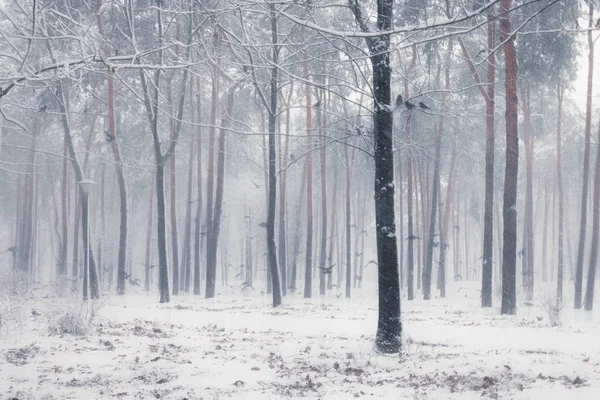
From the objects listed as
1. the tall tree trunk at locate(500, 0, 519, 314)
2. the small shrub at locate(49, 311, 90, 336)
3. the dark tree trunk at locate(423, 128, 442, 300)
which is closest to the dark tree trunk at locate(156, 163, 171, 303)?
the small shrub at locate(49, 311, 90, 336)

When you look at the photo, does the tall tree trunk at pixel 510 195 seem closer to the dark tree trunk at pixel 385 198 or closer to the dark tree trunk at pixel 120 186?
the dark tree trunk at pixel 385 198

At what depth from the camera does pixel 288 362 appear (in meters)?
7.45

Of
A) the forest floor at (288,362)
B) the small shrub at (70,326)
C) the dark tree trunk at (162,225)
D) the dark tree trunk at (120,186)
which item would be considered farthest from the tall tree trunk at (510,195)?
the dark tree trunk at (120,186)

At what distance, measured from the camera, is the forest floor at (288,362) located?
574cm

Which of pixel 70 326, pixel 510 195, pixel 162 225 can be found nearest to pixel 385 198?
pixel 70 326

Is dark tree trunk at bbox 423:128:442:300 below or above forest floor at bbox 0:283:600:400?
above

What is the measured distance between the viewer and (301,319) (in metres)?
13.1

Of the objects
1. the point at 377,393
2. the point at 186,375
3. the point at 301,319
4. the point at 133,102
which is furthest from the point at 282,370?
the point at 133,102

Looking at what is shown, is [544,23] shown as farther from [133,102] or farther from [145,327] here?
[133,102]

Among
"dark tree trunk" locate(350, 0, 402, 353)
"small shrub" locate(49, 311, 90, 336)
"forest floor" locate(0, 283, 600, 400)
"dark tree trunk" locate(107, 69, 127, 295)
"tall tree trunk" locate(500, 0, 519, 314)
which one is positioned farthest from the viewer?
"dark tree trunk" locate(107, 69, 127, 295)

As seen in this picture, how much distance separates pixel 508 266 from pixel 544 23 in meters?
6.82

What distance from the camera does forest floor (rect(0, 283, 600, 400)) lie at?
574 centimetres

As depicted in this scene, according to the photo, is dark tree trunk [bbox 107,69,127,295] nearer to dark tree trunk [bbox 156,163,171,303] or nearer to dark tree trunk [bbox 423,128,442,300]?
dark tree trunk [bbox 156,163,171,303]

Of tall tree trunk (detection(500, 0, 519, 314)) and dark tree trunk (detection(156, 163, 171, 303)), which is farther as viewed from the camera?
dark tree trunk (detection(156, 163, 171, 303))
